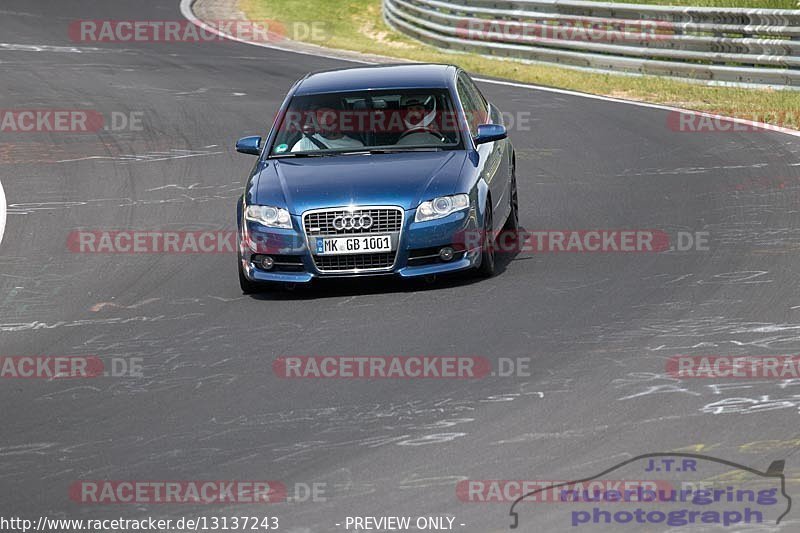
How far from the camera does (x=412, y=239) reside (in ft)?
35.6

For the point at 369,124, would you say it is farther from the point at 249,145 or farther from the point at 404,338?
the point at 404,338

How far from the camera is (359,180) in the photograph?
11.1 m

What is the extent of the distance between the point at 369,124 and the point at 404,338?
2.95 meters

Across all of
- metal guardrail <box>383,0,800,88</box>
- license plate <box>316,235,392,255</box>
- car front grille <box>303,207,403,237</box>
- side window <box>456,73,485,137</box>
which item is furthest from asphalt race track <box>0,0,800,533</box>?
metal guardrail <box>383,0,800,88</box>

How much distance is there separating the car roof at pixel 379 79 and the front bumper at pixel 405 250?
1.75m

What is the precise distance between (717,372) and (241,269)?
4.13 m

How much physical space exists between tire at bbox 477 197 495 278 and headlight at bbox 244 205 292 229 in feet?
4.67

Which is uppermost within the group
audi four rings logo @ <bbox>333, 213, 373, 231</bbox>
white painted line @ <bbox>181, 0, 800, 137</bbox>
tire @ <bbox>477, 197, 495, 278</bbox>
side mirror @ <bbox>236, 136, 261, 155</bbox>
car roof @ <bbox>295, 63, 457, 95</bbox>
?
car roof @ <bbox>295, 63, 457, 95</bbox>

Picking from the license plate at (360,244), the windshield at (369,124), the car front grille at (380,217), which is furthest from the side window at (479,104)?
the license plate at (360,244)

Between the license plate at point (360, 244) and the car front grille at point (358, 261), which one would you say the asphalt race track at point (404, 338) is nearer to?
the car front grille at point (358, 261)

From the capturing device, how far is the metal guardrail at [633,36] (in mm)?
21625

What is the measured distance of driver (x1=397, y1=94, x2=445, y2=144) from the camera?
1197 centimetres

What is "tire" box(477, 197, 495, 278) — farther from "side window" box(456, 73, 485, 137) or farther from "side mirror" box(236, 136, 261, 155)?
"side mirror" box(236, 136, 261, 155)

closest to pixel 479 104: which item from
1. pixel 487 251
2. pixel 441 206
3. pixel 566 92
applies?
pixel 487 251
